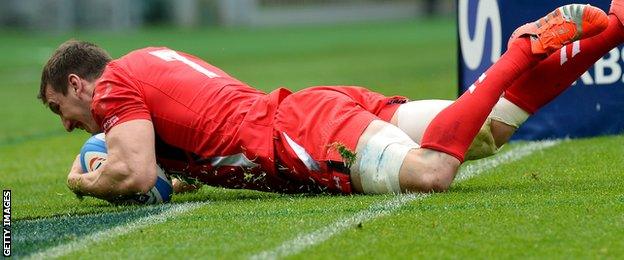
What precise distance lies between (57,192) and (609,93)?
368 cm

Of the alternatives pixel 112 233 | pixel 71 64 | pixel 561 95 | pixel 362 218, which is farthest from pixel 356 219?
pixel 561 95

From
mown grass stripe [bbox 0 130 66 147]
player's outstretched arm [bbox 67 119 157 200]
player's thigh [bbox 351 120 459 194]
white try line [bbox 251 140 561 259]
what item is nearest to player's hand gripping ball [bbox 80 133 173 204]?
player's outstretched arm [bbox 67 119 157 200]

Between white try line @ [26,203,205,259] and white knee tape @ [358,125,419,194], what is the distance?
0.84m

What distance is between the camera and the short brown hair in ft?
21.9

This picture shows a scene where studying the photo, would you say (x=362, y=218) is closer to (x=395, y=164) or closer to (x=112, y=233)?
(x=395, y=164)

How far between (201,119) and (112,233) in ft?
3.59

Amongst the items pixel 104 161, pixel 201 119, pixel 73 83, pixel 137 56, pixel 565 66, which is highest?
pixel 565 66

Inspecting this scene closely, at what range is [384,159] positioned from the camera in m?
6.44

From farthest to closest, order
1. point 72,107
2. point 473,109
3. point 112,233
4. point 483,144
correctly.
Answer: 1. point 483,144
2. point 72,107
3. point 473,109
4. point 112,233

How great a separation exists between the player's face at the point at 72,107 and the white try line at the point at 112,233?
61 cm

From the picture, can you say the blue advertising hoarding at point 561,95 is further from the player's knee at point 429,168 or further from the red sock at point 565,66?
the player's knee at point 429,168

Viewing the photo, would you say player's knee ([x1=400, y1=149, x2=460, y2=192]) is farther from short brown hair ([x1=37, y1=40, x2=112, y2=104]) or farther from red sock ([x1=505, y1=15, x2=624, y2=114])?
short brown hair ([x1=37, y1=40, x2=112, y2=104])

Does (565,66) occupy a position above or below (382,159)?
above

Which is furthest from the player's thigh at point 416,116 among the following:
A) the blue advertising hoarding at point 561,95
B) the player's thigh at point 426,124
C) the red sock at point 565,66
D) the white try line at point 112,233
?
the blue advertising hoarding at point 561,95
